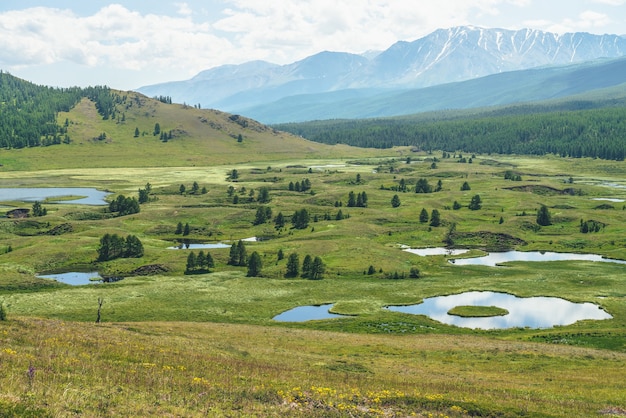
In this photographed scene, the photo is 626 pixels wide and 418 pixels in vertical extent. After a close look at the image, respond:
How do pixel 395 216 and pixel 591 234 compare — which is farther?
pixel 395 216

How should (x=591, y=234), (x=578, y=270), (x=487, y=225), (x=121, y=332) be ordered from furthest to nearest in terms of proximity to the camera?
(x=487, y=225)
(x=591, y=234)
(x=578, y=270)
(x=121, y=332)

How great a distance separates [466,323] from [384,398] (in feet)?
191

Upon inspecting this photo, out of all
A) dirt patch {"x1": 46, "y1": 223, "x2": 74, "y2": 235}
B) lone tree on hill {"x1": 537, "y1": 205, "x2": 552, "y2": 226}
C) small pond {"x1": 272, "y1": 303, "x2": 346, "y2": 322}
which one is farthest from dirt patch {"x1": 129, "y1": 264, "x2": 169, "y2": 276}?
lone tree on hill {"x1": 537, "y1": 205, "x2": 552, "y2": 226}

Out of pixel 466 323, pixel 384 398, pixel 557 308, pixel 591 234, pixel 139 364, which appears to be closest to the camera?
pixel 384 398

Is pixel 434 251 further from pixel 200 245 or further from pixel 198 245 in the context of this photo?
pixel 198 245

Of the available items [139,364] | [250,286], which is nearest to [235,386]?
[139,364]

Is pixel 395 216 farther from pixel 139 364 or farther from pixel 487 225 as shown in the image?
pixel 139 364

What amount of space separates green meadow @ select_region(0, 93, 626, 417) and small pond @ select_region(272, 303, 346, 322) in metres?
1.47

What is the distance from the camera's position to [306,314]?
9494 cm

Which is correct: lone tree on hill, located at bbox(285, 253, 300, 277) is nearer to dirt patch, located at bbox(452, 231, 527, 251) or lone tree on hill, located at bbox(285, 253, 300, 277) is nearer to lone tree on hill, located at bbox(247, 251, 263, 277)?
lone tree on hill, located at bbox(247, 251, 263, 277)

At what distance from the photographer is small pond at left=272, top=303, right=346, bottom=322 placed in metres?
91.9

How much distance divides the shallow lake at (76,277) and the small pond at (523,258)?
80.3 metres

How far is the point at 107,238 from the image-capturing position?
435 feet

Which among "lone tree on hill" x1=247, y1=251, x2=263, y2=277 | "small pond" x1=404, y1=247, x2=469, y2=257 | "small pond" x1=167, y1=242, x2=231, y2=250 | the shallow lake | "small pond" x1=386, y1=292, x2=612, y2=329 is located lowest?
"small pond" x1=386, y1=292, x2=612, y2=329
